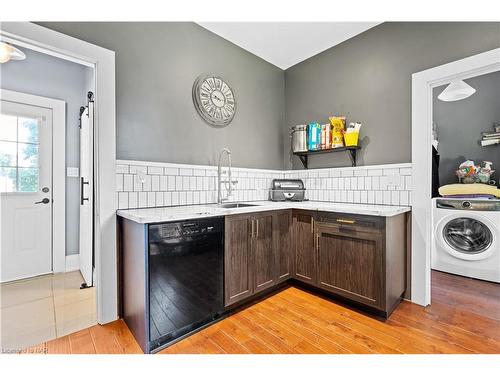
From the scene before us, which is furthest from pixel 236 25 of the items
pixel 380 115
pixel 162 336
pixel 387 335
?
pixel 387 335

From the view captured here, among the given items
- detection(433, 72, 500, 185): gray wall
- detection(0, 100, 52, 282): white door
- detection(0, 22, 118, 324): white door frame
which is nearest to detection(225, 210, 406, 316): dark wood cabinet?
detection(0, 22, 118, 324): white door frame

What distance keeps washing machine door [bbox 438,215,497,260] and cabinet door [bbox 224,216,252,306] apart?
2396 millimetres

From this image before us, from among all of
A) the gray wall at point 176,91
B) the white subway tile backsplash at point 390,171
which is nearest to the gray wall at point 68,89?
the gray wall at point 176,91

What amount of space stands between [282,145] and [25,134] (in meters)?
3.04

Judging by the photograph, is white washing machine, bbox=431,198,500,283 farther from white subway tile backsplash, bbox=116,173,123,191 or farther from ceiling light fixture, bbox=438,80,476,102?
white subway tile backsplash, bbox=116,173,123,191

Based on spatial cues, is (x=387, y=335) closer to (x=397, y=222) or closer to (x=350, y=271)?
(x=350, y=271)

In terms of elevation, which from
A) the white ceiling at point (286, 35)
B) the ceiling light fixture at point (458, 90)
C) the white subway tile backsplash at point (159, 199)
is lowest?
the white subway tile backsplash at point (159, 199)

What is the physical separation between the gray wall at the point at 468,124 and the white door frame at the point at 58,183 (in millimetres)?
4853

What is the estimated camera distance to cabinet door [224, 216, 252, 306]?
1925 millimetres

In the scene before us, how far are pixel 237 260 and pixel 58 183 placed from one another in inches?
98.0

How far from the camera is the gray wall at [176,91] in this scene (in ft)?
6.50

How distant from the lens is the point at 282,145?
3.36m

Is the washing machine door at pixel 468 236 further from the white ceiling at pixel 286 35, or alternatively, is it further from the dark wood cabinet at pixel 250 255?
the white ceiling at pixel 286 35

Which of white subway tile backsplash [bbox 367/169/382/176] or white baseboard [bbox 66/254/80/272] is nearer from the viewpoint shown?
white subway tile backsplash [bbox 367/169/382/176]
